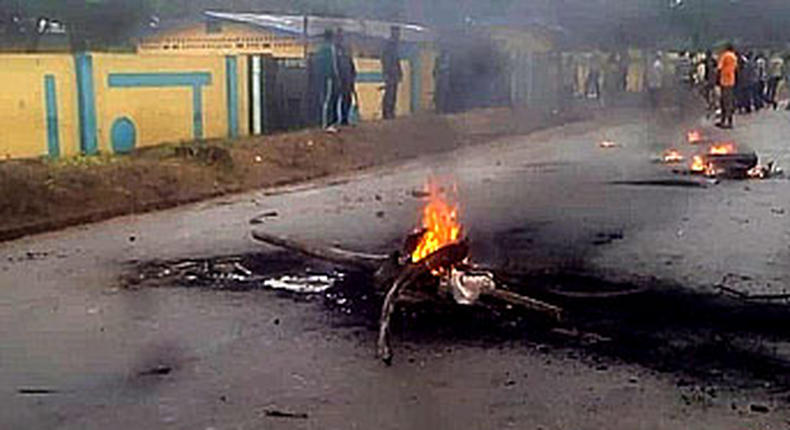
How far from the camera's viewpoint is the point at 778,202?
11742 millimetres

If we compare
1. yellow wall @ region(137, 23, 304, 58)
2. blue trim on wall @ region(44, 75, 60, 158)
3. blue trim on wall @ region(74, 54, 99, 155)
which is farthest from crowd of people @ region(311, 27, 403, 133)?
blue trim on wall @ region(44, 75, 60, 158)

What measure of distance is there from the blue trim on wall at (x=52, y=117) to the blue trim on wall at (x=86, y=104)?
1.21 feet

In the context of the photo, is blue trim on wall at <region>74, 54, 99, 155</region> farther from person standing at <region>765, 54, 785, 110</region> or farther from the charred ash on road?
person standing at <region>765, 54, 785, 110</region>

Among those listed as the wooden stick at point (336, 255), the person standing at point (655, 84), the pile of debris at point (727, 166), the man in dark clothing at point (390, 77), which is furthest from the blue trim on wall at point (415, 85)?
the wooden stick at point (336, 255)

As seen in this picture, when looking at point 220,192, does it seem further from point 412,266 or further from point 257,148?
point 412,266

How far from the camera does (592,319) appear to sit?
645 cm

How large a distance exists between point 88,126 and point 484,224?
5738 millimetres

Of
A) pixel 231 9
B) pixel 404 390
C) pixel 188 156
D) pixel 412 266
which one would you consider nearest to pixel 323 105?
pixel 231 9

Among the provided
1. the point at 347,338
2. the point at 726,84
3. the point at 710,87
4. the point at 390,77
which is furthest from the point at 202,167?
the point at 710,87

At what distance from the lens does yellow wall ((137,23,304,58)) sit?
19703 millimetres

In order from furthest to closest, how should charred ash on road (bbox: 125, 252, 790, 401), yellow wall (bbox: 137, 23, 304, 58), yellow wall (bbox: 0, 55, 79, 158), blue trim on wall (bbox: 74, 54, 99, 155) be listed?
yellow wall (bbox: 137, 23, 304, 58) < blue trim on wall (bbox: 74, 54, 99, 155) < yellow wall (bbox: 0, 55, 79, 158) < charred ash on road (bbox: 125, 252, 790, 401)

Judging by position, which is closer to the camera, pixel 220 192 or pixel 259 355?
pixel 259 355

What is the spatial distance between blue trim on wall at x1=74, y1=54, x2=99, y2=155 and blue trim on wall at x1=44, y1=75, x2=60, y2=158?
1.21 feet

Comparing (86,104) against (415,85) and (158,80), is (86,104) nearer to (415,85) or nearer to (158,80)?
(158,80)
